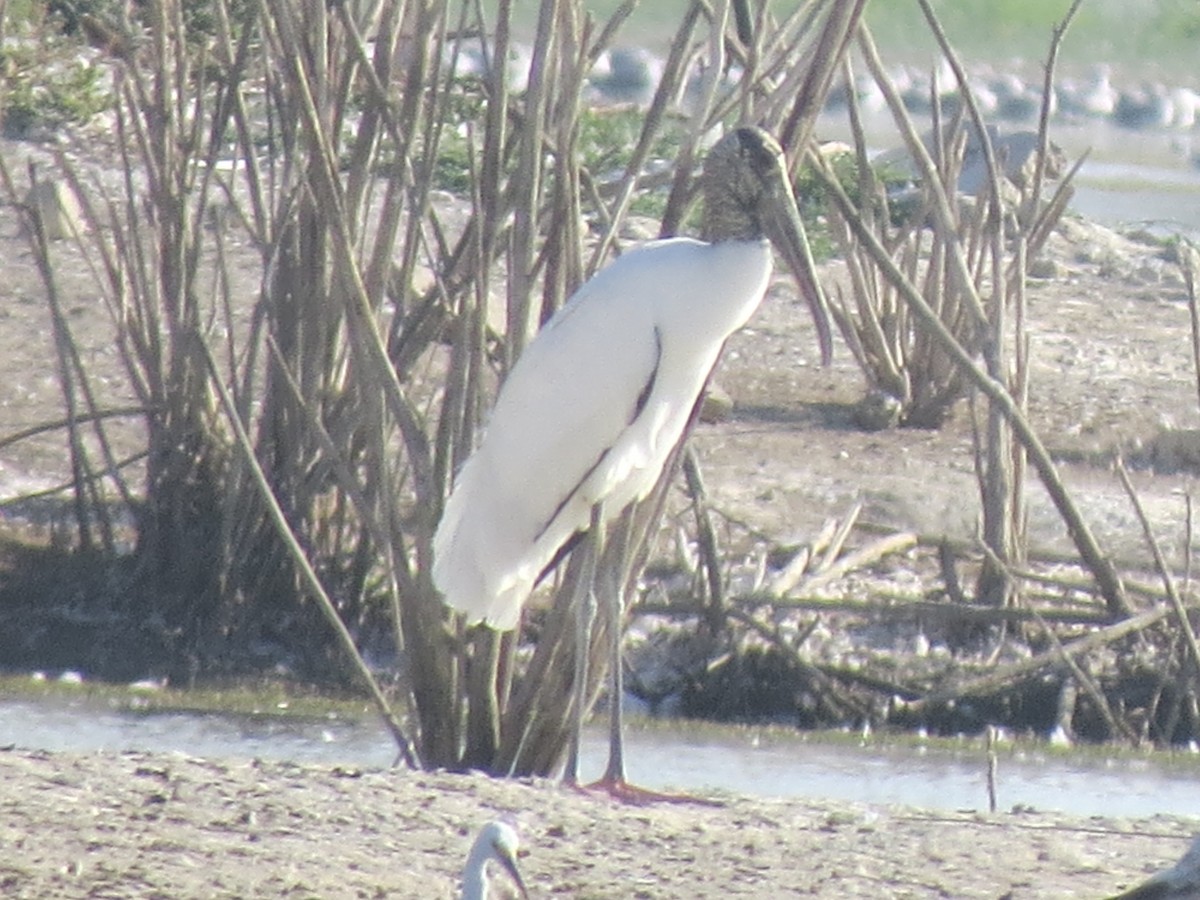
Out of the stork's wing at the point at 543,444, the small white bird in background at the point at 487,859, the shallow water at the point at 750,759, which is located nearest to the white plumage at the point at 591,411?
the stork's wing at the point at 543,444

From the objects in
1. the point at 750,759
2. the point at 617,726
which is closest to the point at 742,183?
the point at 617,726

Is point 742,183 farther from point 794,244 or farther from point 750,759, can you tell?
point 750,759

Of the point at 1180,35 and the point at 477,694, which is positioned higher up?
the point at 1180,35

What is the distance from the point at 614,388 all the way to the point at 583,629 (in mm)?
592

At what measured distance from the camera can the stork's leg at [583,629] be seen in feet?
19.3

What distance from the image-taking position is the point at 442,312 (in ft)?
20.9

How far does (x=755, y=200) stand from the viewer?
245 inches

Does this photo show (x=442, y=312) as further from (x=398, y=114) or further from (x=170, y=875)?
(x=170, y=875)

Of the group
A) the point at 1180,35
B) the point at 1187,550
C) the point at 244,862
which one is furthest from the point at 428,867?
the point at 1180,35

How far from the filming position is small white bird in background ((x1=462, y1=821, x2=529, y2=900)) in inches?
152

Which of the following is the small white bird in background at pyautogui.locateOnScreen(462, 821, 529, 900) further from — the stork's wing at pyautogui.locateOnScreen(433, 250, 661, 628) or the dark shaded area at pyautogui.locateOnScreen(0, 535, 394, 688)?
the dark shaded area at pyautogui.locateOnScreen(0, 535, 394, 688)

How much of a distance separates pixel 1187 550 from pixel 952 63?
→ 1699mm

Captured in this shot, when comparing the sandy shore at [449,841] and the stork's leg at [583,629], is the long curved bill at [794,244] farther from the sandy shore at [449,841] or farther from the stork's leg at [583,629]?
the sandy shore at [449,841]

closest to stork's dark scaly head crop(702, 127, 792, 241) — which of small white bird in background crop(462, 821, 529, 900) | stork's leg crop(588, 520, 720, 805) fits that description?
stork's leg crop(588, 520, 720, 805)
